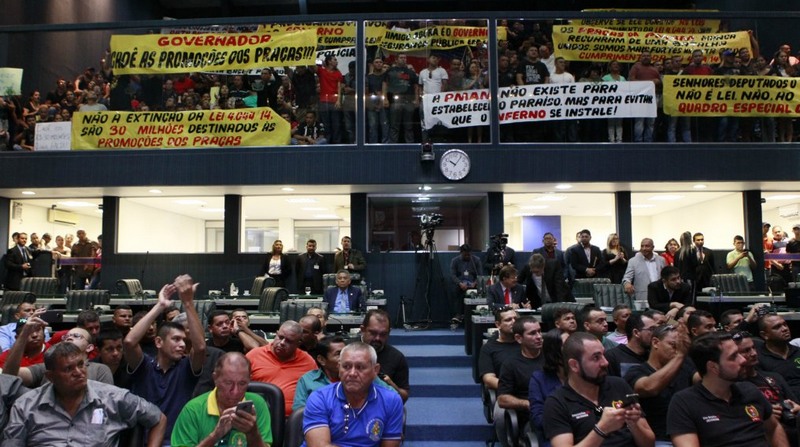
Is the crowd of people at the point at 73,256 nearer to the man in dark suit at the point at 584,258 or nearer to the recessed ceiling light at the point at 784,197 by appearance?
the man in dark suit at the point at 584,258

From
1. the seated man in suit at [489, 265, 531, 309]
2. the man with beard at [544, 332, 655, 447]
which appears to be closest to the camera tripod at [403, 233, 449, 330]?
the seated man in suit at [489, 265, 531, 309]

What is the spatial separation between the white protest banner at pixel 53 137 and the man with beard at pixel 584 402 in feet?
34.6

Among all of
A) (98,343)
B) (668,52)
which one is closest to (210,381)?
(98,343)

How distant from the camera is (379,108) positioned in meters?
10.9

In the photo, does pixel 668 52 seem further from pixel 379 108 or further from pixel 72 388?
pixel 72 388

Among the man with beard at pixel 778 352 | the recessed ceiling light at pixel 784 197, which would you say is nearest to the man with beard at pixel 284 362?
the man with beard at pixel 778 352

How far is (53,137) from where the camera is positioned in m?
11.3

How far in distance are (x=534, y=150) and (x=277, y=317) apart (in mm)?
5535

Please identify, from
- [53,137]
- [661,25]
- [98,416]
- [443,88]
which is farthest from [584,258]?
[53,137]

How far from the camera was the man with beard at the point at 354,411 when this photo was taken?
10.6 ft

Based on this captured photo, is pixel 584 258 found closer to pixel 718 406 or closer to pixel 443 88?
pixel 443 88

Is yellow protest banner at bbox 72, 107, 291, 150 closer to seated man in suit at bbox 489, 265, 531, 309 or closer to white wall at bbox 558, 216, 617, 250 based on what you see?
seated man in suit at bbox 489, 265, 531, 309

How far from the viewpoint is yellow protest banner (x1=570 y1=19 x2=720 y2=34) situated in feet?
36.7

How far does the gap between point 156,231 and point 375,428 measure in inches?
398
